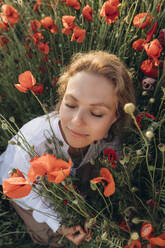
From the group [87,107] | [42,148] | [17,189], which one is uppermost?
[87,107]

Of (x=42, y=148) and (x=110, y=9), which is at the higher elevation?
(x=110, y=9)

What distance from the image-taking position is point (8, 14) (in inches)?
46.8

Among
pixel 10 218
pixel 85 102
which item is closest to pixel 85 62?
pixel 85 102

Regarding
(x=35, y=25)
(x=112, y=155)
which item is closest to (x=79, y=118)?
(x=112, y=155)

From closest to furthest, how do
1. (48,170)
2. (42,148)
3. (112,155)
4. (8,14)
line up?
(48,170) → (112,155) → (42,148) → (8,14)

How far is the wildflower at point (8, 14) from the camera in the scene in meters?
1.16

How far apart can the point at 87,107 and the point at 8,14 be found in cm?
78

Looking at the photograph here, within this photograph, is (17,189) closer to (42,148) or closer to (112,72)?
(42,148)

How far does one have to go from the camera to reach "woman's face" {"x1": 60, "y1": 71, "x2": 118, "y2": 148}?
0.79 metres

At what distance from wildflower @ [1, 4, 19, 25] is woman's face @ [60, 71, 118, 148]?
0.63 m

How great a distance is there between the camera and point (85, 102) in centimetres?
78

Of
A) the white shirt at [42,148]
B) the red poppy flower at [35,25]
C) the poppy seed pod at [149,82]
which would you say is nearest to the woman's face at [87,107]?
the white shirt at [42,148]

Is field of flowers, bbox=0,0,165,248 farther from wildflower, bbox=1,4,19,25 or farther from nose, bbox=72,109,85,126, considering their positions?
nose, bbox=72,109,85,126

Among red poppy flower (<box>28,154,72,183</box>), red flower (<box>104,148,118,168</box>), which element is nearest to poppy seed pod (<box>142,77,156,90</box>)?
red flower (<box>104,148,118,168</box>)
